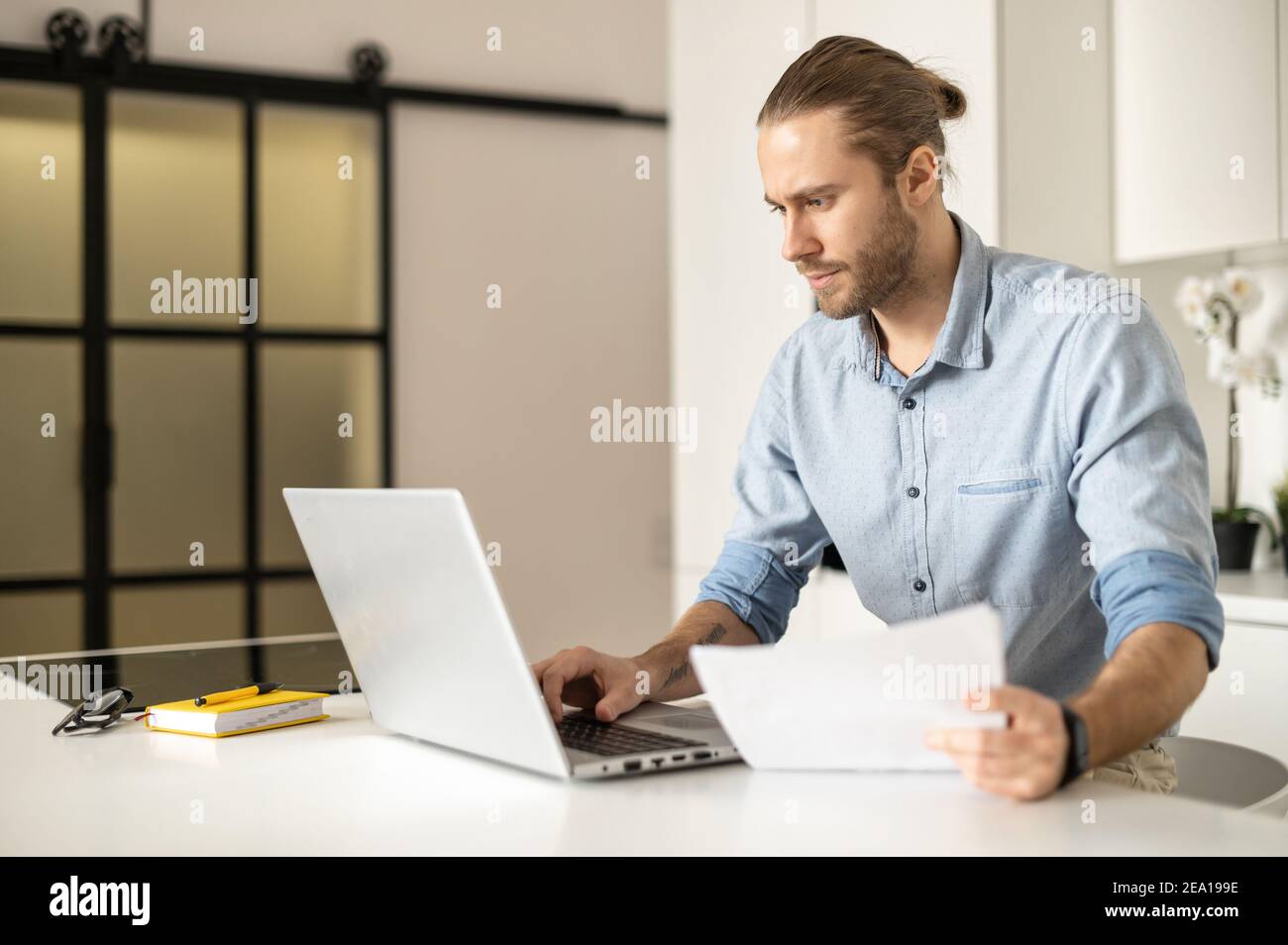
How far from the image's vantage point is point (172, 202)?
4.16 meters

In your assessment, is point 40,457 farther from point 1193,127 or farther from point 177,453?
point 1193,127

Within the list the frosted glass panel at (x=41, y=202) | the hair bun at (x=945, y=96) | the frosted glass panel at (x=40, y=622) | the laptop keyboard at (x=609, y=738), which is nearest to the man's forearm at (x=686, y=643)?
the laptop keyboard at (x=609, y=738)

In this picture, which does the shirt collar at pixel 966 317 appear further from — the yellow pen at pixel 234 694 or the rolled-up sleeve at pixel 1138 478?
the yellow pen at pixel 234 694

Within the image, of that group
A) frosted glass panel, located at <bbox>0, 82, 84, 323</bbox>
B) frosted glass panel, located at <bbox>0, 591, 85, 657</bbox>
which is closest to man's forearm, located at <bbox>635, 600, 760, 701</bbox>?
frosted glass panel, located at <bbox>0, 591, 85, 657</bbox>

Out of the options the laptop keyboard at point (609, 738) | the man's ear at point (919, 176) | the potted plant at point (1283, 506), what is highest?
the man's ear at point (919, 176)

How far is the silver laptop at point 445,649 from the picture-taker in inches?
43.0

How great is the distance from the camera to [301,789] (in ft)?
3.73

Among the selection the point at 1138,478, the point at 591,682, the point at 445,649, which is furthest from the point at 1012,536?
the point at 445,649

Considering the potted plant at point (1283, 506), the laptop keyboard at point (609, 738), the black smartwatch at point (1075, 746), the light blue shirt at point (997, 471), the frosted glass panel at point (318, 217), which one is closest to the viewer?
the black smartwatch at point (1075, 746)

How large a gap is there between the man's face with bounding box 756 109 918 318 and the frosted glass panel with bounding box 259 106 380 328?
2971mm

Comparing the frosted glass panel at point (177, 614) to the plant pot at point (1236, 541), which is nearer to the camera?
the plant pot at point (1236, 541)

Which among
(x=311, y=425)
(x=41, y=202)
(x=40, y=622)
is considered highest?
(x=41, y=202)

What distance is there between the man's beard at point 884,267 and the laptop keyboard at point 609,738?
0.62 metres

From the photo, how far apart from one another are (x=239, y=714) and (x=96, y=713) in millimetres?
171
